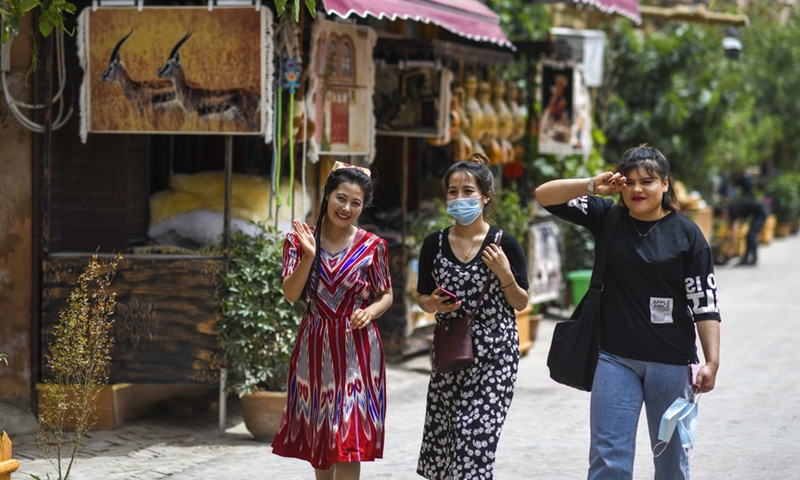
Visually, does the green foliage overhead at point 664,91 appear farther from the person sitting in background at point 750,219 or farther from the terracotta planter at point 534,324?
the terracotta planter at point 534,324

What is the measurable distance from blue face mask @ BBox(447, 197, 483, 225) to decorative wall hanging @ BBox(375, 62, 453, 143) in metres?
4.59

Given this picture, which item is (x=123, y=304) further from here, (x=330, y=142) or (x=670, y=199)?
(x=670, y=199)

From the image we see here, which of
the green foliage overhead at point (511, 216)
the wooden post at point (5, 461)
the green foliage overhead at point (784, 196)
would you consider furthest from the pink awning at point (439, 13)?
the green foliage overhead at point (784, 196)

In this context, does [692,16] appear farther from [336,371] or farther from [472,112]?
[336,371]

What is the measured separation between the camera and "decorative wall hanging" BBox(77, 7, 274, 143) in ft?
24.4

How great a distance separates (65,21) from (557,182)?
4.09 meters

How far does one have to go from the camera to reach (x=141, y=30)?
7555 millimetres

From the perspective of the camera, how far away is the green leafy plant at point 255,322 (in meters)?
7.68

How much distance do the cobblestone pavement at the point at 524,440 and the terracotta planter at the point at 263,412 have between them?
9cm

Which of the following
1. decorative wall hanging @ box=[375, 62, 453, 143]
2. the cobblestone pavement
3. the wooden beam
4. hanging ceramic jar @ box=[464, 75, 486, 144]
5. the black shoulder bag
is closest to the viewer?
the black shoulder bag

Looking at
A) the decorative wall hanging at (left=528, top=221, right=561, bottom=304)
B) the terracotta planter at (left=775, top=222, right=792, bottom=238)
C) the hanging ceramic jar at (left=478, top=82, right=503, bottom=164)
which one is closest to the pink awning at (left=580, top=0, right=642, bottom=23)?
the hanging ceramic jar at (left=478, top=82, right=503, bottom=164)

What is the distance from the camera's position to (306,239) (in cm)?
545

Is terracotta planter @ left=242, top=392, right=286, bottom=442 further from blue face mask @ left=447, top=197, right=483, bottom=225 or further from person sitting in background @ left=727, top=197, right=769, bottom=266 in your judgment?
person sitting in background @ left=727, top=197, right=769, bottom=266

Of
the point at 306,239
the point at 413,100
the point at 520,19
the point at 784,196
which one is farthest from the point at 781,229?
the point at 306,239
